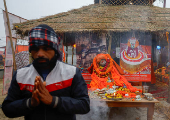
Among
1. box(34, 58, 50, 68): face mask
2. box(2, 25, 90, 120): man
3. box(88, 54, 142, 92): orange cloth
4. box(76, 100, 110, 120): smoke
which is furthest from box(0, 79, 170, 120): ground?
box(34, 58, 50, 68): face mask

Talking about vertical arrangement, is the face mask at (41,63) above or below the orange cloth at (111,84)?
above

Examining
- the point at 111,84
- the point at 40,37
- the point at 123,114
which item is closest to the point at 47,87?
the point at 40,37

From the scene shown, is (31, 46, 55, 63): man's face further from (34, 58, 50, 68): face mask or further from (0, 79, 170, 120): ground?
(0, 79, 170, 120): ground

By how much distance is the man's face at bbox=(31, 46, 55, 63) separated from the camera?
1137mm

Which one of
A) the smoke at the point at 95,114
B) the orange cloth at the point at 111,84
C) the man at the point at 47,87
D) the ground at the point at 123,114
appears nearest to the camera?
the man at the point at 47,87

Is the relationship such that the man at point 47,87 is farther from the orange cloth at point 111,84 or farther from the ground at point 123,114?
the orange cloth at point 111,84

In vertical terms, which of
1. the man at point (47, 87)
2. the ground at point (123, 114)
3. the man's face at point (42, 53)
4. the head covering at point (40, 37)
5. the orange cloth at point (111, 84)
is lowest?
the ground at point (123, 114)

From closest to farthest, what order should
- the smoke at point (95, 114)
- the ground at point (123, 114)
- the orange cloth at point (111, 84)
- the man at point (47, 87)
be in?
the man at point (47, 87)
the smoke at point (95, 114)
the ground at point (123, 114)
the orange cloth at point (111, 84)

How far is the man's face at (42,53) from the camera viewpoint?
3.73 feet

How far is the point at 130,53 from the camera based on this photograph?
6.34 metres

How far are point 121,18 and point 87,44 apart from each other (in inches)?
91.0

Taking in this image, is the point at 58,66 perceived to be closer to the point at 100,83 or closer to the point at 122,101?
the point at 122,101

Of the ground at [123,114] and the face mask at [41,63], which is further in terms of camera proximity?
the ground at [123,114]

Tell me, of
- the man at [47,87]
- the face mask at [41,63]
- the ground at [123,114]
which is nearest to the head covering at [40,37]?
the man at [47,87]
